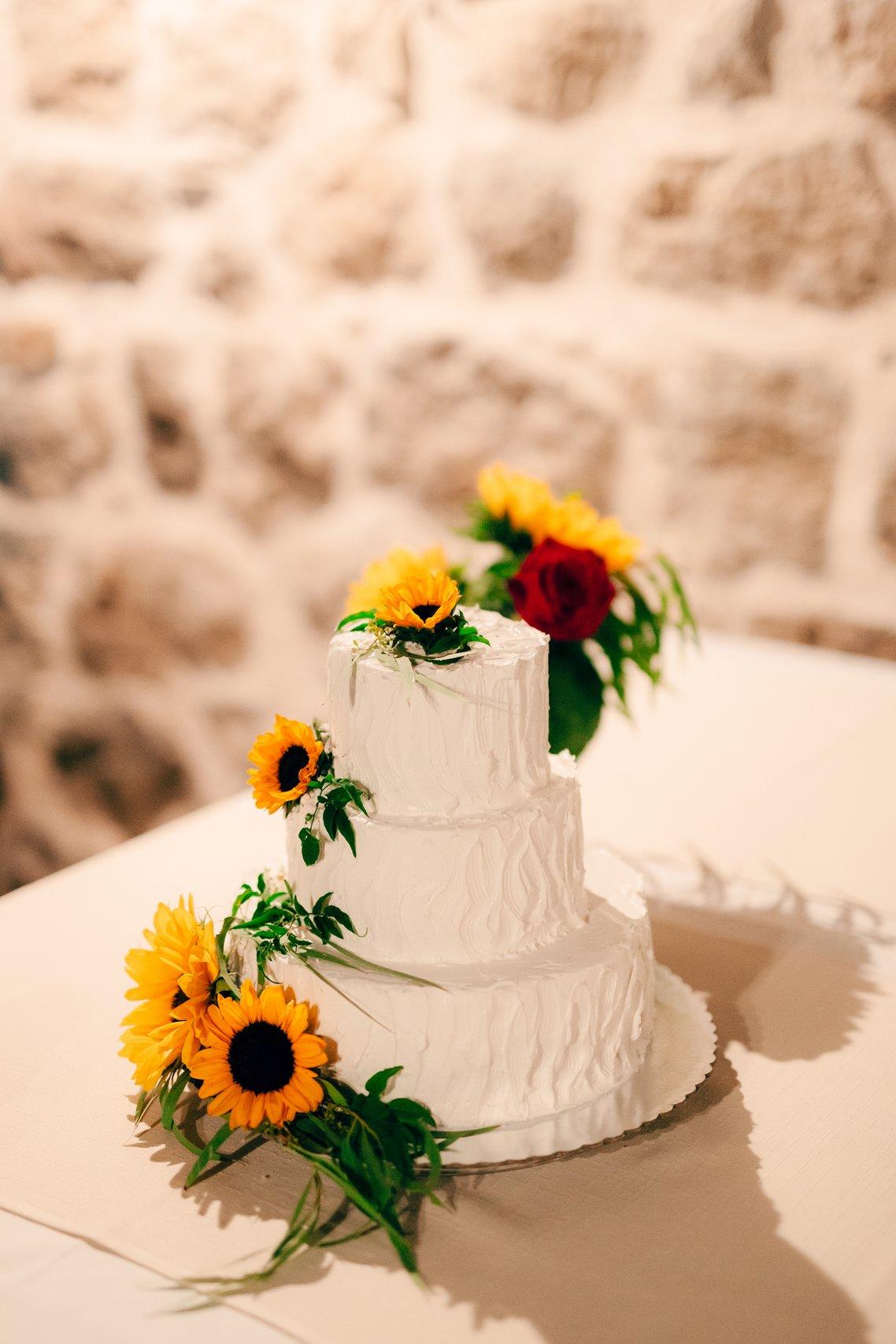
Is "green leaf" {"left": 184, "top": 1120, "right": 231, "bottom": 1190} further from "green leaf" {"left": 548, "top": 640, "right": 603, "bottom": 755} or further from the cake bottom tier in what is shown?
"green leaf" {"left": 548, "top": 640, "right": 603, "bottom": 755}

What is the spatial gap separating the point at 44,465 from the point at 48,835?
0.75 meters

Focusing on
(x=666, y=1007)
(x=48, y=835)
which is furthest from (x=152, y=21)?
(x=666, y=1007)

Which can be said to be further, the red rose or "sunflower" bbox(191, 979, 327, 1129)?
the red rose

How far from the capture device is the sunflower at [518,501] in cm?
105

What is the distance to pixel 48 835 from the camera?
2412 mm

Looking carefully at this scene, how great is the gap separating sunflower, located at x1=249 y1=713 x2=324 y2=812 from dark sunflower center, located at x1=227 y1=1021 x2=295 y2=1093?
13 cm

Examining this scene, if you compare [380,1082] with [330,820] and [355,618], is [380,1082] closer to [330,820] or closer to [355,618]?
[330,820]

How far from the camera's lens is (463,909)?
733 millimetres

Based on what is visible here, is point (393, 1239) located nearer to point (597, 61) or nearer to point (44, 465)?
point (597, 61)

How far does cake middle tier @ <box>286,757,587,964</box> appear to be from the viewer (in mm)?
727

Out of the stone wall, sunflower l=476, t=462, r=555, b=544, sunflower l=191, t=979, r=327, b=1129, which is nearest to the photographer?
sunflower l=191, t=979, r=327, b=1129

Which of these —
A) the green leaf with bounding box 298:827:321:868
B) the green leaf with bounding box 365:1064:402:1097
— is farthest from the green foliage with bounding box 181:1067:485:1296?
A: the green leaf with bounding box 298:827:321:868

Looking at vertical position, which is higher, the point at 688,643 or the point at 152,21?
the point at 152,21

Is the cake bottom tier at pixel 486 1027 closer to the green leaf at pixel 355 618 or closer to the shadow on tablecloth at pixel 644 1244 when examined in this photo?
the shadow on tablecloth at pixel 644 1244
